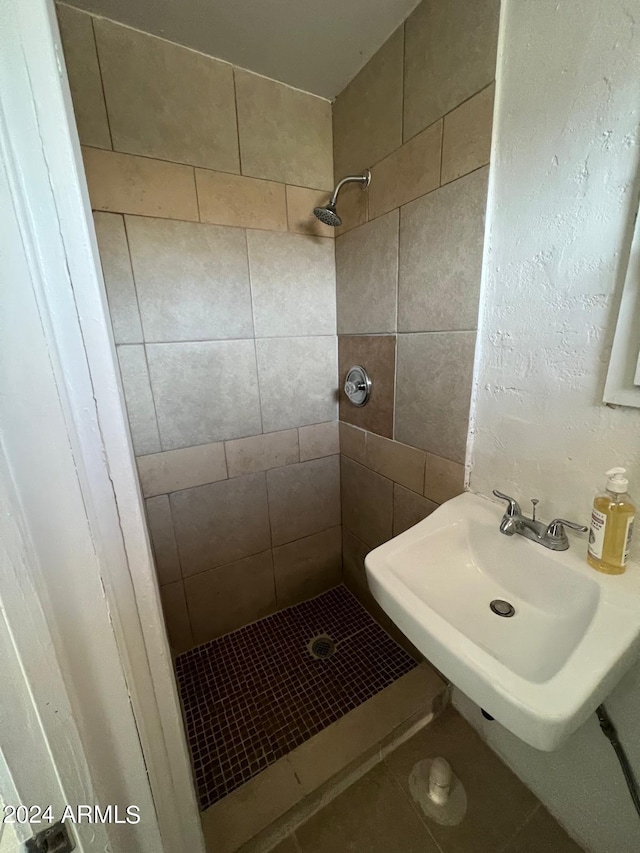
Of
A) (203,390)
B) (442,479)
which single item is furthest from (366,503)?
(203,390)

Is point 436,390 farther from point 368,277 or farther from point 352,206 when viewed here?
point 352,206

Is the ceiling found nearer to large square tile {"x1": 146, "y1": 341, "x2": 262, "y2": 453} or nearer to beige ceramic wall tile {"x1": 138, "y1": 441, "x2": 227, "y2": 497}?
large square tile {"x1": 146, "y1": 341, "x2": 262, "y2": 453}

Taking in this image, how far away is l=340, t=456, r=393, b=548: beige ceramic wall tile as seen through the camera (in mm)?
1334

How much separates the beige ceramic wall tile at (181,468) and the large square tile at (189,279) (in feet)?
1.36

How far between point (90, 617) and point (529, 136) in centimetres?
119

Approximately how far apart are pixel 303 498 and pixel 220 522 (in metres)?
0.38

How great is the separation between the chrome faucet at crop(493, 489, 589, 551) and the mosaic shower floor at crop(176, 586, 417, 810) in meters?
0.87

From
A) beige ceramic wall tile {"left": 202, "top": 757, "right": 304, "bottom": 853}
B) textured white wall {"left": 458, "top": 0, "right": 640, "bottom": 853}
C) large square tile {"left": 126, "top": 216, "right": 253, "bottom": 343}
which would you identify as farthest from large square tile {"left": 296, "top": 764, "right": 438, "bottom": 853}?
large square tile {"left": 126, "top": 216, "right": 253, "bottom": 343}

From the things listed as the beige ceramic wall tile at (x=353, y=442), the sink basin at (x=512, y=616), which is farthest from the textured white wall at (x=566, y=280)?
the beige ceramic wall tile at (x=353, y=442)

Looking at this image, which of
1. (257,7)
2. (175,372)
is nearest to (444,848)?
(175,372)

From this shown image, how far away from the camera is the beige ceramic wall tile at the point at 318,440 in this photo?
147 centimetres

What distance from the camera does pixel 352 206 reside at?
123 cm

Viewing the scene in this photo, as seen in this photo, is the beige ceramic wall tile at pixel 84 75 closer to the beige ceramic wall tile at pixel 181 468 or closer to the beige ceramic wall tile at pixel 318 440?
the beige ceramic wall tile at pixel 181 468

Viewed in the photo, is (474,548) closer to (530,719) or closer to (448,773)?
(530,719)
